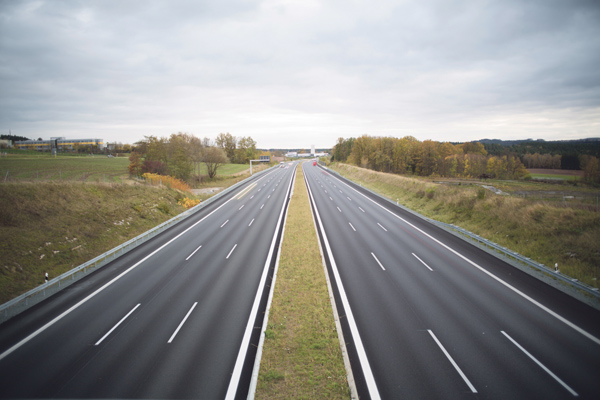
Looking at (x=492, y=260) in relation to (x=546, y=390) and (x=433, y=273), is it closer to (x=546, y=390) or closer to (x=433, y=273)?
(x=433, y=273)

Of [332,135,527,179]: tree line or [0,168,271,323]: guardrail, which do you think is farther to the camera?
[332,135,527,179]: tree line

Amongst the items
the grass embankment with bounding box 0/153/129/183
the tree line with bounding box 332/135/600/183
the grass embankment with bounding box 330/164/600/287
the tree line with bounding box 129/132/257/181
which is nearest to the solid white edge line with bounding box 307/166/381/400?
the grass embankment with bounding box 330/164/600/287

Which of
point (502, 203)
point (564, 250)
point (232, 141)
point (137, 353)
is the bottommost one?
point (137, 353)

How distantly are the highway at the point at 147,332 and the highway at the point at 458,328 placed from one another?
4.04m

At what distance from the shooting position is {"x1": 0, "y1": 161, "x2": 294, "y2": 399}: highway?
726 cm

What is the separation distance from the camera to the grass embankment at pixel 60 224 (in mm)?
13953

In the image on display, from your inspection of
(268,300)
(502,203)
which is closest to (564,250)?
(502,203)

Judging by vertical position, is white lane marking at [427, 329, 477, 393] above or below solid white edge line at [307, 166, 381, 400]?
above

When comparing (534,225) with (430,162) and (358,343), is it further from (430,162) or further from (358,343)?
(430,162)

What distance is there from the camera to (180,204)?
31969 millimetres

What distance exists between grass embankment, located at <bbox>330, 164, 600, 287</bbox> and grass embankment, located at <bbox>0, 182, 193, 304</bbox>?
88.8 feet

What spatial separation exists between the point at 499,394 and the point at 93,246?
2245 cm

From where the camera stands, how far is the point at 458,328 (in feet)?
31.0

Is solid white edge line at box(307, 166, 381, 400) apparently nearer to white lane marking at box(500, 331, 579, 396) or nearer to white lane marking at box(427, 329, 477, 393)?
white lane marking at box(427, 329, 477, 393)
